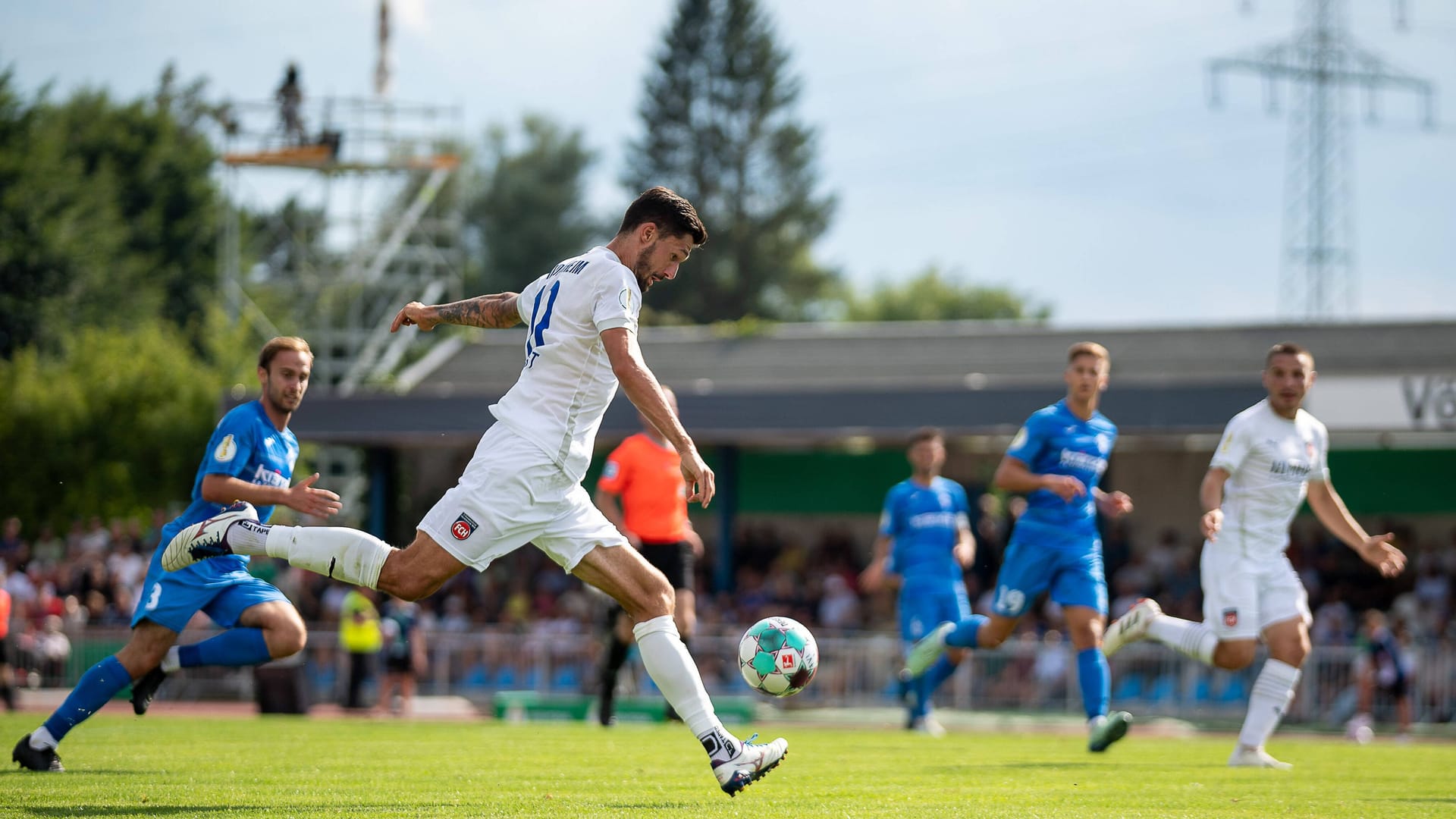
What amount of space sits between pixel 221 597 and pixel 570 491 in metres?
2.51

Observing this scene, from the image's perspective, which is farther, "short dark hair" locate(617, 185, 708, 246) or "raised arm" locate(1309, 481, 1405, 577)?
"raised arm" locate(1309, 481, 1405, 577)

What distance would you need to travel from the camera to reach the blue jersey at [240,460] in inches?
290

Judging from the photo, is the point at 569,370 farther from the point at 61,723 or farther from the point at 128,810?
the point at 61,723

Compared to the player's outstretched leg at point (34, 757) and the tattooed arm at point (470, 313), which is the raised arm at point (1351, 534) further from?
the player's outstretched leg at point (34, 757)

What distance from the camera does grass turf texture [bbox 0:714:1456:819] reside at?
6.06 metres

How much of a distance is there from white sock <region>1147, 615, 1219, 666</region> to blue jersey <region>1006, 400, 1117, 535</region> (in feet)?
2.60

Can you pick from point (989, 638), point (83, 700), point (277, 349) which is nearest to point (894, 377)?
point (989, 638)

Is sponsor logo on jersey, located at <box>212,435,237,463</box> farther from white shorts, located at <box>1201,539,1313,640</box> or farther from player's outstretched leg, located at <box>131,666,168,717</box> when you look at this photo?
white shorts, located at <box>1201,539,1313,640</box>

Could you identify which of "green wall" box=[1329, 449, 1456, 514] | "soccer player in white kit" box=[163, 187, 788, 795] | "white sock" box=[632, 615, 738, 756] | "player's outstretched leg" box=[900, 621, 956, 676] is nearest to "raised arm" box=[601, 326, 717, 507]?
"soccer player in white kit" box=[163, 187, 788, 795]

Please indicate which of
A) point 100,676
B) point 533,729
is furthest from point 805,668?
point 533,729

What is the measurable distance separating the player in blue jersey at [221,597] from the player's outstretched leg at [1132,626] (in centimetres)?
490

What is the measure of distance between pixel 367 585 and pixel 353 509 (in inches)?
1130

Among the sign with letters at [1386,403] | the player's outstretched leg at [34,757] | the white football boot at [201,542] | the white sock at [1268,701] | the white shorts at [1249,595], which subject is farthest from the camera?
the sign with letters at [1386,403]

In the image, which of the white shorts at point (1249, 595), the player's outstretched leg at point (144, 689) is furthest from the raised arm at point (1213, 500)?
the player's outstretched leg at point (144, 689)
